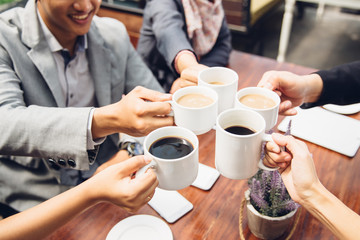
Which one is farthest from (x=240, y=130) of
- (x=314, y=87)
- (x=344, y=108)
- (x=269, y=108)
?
(x=344, y=108)

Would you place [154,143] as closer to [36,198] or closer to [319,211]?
[319,211]

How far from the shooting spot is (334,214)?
81 centimetres

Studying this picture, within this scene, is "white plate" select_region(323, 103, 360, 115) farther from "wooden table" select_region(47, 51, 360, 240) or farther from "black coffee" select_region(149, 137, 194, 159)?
"black coffee" select_region(149, 137, 194, 159)

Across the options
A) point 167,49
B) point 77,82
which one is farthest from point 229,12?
point 77,82

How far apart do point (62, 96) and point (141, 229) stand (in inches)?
30.8

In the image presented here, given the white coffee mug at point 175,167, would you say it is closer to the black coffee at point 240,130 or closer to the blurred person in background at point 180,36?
the black coffee at point 240,130

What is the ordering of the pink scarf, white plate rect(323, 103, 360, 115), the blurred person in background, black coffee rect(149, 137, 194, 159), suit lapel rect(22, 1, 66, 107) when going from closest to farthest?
black coffee rect(149, 137, 194, 159) < suit lapel rect(22, 1, 66, 107) < white plate rect(323, 103, 360, 115) < the blurred person in background < the pink scarf

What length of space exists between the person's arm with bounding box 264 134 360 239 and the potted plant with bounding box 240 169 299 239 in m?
0.04

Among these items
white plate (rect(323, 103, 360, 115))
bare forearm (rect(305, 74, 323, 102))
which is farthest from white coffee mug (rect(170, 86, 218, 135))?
white plate (rect(323, 103, 360, 115))

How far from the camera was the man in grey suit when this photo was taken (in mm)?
1039

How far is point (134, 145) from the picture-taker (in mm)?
1442

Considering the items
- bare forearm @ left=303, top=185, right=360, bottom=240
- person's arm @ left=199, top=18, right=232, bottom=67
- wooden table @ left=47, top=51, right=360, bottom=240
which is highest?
bare forearm @ left=303, top=185, right=360, bottom=240

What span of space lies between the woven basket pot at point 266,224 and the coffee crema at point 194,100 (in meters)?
0.33

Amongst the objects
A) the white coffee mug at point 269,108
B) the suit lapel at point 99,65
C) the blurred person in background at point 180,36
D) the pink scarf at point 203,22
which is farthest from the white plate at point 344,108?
the suit lapel at point 99,65
